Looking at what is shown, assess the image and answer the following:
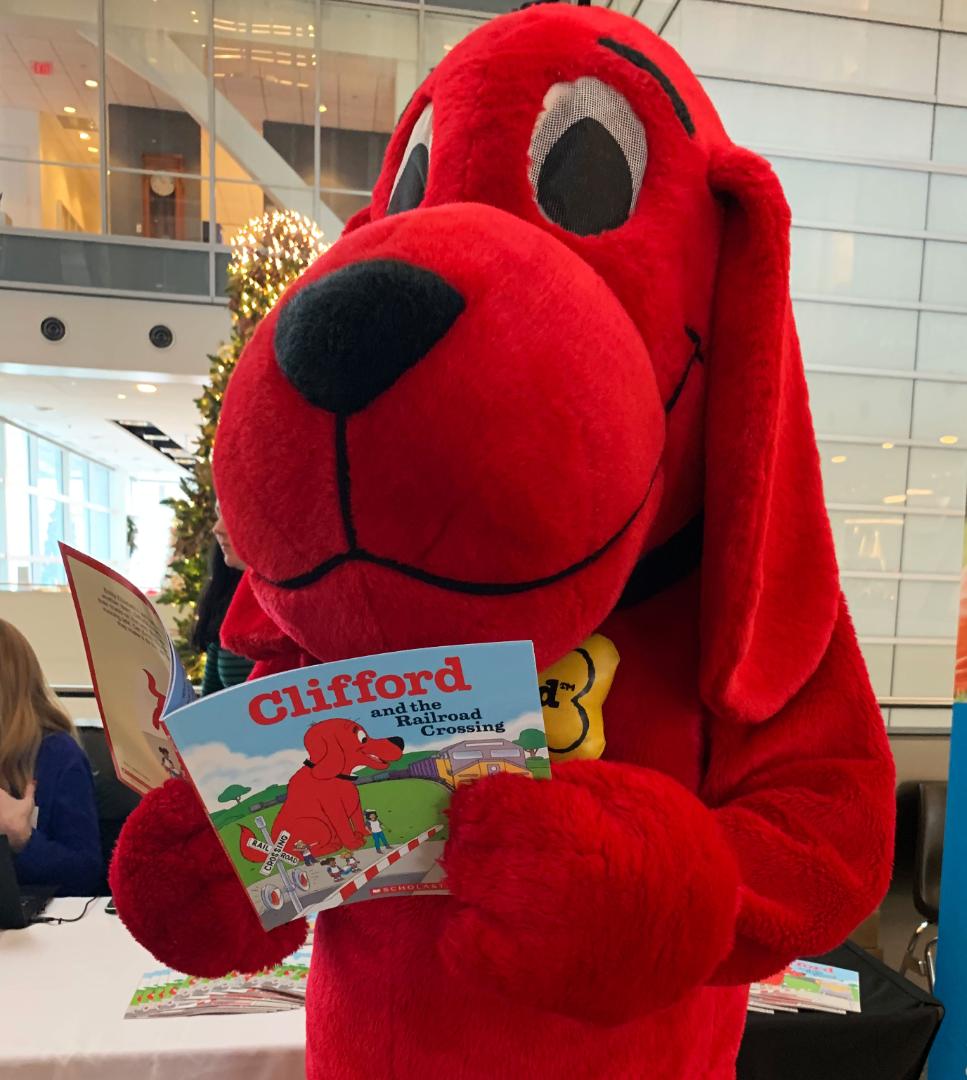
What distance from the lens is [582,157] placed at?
1.73ft

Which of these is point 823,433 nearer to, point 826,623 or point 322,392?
point 826,623

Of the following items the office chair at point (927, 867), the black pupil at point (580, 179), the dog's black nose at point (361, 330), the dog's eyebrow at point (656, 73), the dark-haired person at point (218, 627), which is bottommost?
the office chair at point (927, 867)

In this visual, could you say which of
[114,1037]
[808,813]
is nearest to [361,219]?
[808,813]

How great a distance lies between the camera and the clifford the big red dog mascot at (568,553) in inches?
16.8

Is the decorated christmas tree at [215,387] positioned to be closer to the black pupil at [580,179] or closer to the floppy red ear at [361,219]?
the floppy red ear at [361,219]

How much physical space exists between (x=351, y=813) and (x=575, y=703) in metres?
0.15

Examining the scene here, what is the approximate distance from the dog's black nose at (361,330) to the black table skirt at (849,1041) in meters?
1.65

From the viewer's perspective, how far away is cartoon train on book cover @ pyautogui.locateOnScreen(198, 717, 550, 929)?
45 cm

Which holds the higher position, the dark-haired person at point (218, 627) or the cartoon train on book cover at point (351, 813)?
the cartoon train on book cover at point (351, 813)

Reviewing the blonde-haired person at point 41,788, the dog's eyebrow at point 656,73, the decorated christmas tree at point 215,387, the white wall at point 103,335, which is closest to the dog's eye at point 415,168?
the dog's eyebrow at point 656,73

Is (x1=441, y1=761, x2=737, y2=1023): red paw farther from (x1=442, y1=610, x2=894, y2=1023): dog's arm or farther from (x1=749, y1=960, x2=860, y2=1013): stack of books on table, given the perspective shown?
(x1=749, y1=960, x2=860, y2=1013): stack of books on table

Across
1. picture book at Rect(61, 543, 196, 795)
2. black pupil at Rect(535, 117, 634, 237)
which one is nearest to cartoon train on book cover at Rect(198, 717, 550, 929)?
picture book at Rect(61, 543, 196, 795)

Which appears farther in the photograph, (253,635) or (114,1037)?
Answer: (114,1037)

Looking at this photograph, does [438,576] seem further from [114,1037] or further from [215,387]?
[215,387]
